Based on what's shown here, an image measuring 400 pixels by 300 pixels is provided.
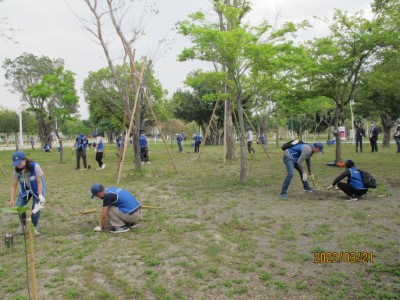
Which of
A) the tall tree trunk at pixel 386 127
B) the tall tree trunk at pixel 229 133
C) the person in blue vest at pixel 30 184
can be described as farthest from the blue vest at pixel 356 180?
the tall tree trunk at pixel 386 127

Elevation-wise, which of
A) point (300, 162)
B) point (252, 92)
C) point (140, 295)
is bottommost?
point (140, 295)

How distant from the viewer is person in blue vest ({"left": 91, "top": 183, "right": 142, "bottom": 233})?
6.28 meters

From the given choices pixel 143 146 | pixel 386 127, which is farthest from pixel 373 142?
pixel 143 146

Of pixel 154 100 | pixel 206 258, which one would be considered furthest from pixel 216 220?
pixel 154 100

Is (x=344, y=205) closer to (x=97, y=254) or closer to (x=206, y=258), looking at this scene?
(x=206, y=258)

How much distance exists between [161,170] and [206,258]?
994 centimetres

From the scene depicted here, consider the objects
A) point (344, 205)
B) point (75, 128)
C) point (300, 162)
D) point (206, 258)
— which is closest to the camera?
point (206, 258)

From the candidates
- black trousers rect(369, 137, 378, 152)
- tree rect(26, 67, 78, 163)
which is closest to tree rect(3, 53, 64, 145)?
tree rect(26, 67, 78, 163)

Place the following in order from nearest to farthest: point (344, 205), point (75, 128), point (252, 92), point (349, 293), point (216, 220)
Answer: point (349, 293), point (216, 220), point (344, 205), point (252, 92), point (75, 128)

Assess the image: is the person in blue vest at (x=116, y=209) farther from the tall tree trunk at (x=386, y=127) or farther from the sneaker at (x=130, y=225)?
the tall tree trunk at (x=386, y=127)

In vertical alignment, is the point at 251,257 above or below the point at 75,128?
below

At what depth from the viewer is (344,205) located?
7.82 meters
